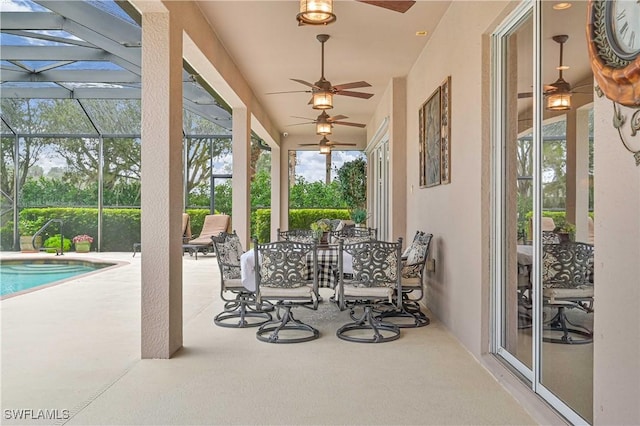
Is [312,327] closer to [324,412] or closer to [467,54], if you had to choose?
[324,412]

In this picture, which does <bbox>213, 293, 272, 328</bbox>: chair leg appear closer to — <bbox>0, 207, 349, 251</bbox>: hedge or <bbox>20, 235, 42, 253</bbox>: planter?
<bbox>0, 207, 349, 251</bbox>: hedge

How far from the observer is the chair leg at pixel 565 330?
2.43 meters

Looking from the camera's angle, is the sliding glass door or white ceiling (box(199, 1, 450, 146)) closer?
the sliding glass door

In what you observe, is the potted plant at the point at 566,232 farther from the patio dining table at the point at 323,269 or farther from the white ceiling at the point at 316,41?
the white ceiling at the point at 316,41

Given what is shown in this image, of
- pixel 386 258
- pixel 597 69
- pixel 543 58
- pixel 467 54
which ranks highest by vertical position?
pixel 467 54

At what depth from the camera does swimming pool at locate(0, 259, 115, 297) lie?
9125 mm

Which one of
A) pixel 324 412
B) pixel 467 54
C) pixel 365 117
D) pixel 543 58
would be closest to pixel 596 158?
pixel 543 58

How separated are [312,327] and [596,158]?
3.21 metres

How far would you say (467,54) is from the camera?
4.14 meters

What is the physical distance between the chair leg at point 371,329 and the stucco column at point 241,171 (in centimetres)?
328

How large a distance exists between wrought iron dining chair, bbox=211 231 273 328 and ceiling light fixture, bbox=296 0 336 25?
2.27 metres

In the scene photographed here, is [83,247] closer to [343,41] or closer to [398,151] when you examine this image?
[398,151]

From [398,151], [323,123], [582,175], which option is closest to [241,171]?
[323,123]

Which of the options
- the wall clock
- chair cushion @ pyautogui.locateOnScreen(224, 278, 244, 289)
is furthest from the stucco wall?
chair cushion @ pyautogui.locateOnScreen(224, 278, 244, 289)
